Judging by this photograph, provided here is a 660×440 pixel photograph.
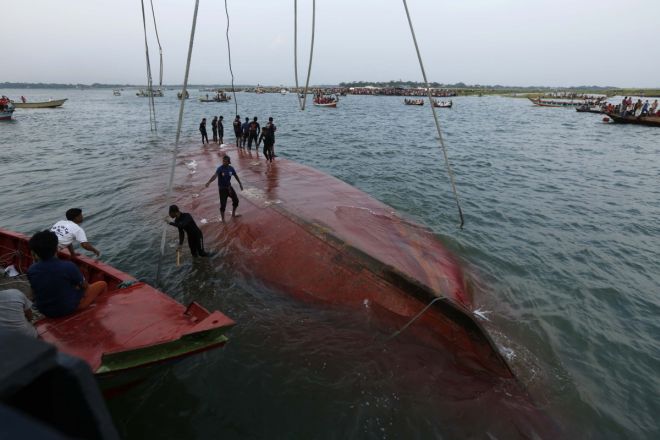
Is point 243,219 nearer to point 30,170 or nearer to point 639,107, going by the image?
point 30,170

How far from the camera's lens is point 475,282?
9.00m

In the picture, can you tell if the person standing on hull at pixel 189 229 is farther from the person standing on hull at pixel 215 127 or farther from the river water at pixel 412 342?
the person standing on hull at pixel 215 127

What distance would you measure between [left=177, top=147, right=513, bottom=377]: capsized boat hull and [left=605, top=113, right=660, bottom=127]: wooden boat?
151ft

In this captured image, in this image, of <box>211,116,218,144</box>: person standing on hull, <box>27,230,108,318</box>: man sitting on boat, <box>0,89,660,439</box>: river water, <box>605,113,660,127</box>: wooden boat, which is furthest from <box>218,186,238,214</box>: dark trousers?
<box>605,113,660,127</box>: wooden boat

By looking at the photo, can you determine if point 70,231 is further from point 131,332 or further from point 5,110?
point 5,110

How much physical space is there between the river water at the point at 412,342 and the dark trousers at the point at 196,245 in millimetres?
351

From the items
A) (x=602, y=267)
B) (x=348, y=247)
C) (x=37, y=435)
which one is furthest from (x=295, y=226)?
(x=602, y=267)

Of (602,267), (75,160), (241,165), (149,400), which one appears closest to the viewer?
(149,400)

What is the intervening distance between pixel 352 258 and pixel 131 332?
4.19 m

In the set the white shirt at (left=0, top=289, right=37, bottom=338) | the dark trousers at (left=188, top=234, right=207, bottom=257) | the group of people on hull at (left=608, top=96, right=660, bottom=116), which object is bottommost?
the dark trousers at (left=188, top=234, right=207, bottom=257)

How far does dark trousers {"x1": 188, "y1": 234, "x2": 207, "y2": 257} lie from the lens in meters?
8.87

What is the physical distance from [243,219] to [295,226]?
2.17 metres

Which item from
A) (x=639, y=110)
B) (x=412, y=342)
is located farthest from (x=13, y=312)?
(x=639, y=110)

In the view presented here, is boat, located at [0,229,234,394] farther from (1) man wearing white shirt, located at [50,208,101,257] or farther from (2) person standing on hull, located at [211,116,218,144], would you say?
(2) person standing on hull, located at [211,116,218,144]
